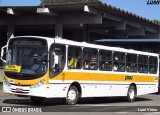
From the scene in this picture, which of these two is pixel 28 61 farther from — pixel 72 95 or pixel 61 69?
pixel 72 95

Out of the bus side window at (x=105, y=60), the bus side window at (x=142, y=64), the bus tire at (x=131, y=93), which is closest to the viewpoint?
the bus side window at (x=105, y=60)

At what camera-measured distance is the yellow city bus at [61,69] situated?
17391 millimetres

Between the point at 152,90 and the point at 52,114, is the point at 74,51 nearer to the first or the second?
the point at 52,114

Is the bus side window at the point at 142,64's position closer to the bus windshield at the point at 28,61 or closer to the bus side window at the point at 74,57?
the bus side window at the point at 74,57

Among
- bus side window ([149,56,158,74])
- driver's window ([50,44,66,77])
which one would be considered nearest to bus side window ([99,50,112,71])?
driver's window ([50,44,66,77])

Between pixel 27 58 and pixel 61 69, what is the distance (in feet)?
4.91

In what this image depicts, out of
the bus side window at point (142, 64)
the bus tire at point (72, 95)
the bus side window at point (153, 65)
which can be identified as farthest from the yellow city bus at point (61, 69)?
the bus side window at point (153, 65)

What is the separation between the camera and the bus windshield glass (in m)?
17.4

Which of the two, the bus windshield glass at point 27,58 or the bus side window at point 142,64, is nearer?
the bus windshield glass at point 27,58

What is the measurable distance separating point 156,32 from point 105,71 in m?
39.3

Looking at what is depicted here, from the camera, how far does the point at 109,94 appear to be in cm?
2156

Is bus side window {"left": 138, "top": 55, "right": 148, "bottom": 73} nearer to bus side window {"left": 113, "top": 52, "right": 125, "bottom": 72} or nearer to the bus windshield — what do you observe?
bus side window {"left": 113, "top": 52, "right": 125, "bottom": 72}

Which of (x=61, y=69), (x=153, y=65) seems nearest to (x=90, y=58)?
(x=61, y=69)

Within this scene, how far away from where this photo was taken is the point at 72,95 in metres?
18.8
